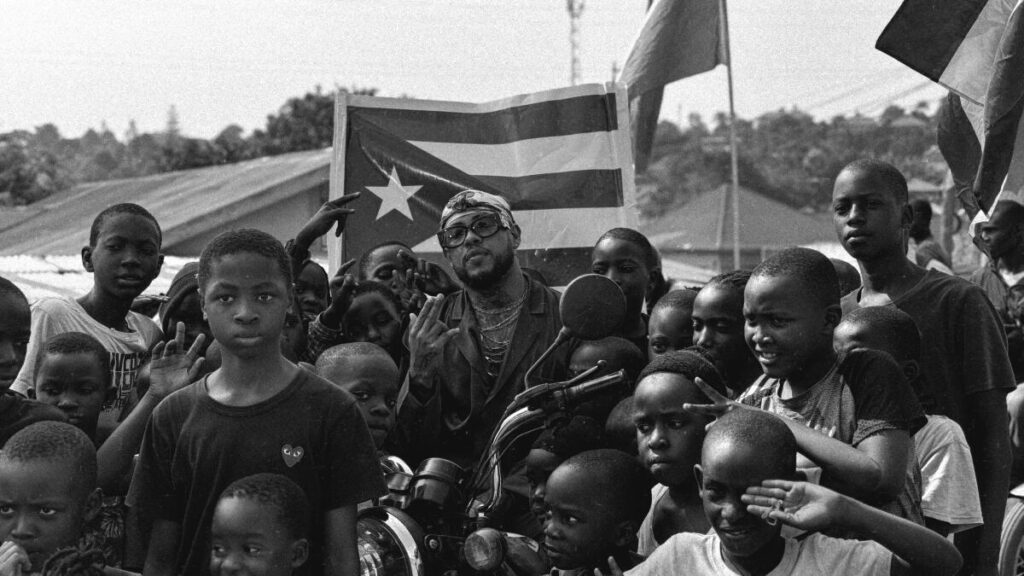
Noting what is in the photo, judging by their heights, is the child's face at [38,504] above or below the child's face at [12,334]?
below

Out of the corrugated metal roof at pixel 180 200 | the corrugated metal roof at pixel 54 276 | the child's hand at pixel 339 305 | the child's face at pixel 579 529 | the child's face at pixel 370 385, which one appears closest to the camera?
the child's face at pixel 579 529

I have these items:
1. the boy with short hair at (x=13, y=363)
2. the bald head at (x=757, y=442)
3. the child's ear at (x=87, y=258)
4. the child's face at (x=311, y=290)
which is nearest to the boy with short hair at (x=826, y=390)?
the bald head at (x=757, y=442)

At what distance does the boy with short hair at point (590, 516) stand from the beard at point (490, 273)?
1.20 meters

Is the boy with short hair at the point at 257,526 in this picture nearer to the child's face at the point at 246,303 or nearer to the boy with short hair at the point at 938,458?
the child's face at the point at 246,303

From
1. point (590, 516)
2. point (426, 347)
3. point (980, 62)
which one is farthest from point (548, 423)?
point (980, 62)

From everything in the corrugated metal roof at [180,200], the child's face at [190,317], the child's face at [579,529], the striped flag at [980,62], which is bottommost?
the corrugated metal roof at [180,200]

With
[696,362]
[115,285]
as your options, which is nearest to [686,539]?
[696,362]

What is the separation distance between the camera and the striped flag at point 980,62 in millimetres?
6387

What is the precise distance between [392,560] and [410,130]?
4.23m

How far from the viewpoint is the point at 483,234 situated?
17.4 feet

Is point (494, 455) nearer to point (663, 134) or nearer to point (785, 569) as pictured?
point (785, 569)

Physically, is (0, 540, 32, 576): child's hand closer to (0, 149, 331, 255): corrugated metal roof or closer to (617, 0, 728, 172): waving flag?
(617, 0, 728, 172): waving flag

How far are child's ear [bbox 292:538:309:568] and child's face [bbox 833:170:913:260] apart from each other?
2.39 meters

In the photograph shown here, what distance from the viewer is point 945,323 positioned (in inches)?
186
